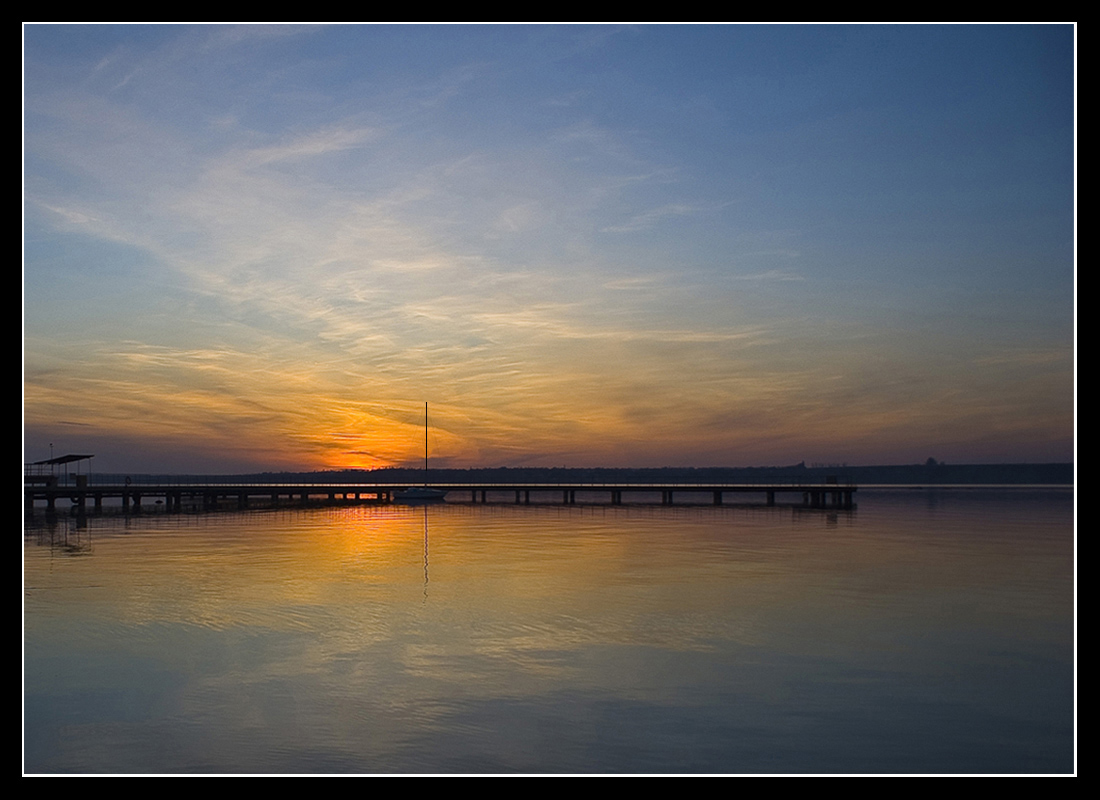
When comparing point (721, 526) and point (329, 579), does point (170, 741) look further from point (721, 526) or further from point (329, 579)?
point (721, 526)

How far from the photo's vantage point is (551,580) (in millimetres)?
28531

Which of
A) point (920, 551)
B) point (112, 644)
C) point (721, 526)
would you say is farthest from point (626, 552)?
point (112, 644)

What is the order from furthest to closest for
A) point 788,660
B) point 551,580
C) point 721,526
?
point 721,526
point 551,580
point 788,660

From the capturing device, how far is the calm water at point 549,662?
1257cm

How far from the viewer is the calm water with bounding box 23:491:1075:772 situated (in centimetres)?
1257

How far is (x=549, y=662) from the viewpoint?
17422mm

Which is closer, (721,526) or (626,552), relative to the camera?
(626,552)

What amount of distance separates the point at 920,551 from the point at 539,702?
28.6 metres
